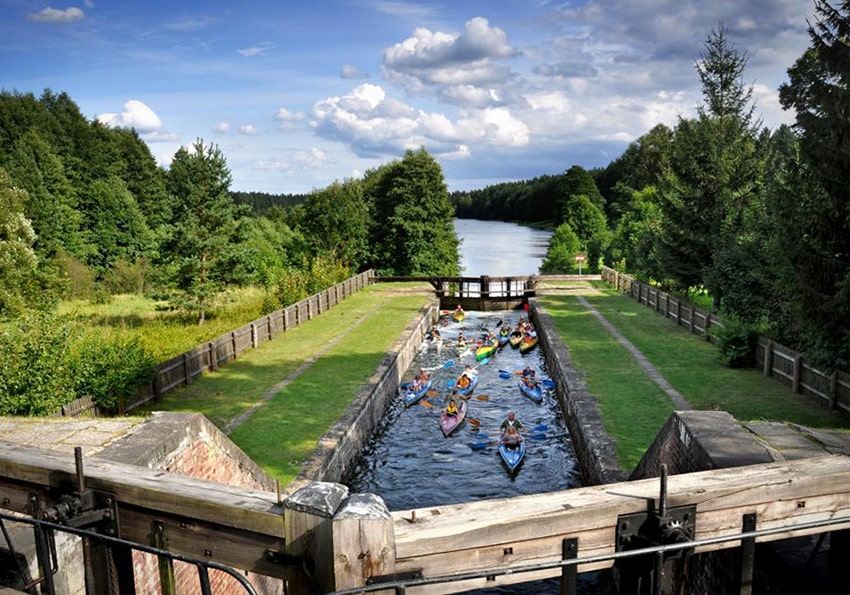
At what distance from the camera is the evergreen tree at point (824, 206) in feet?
39.6

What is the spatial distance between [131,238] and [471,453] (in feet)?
158

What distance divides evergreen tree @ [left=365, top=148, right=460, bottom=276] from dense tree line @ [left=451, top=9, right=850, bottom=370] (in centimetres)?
1348

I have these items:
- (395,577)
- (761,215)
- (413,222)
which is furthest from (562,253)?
(395,577)

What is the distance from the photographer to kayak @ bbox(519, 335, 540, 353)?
2892 centimetres

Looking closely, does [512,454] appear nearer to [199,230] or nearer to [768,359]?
[768,359]

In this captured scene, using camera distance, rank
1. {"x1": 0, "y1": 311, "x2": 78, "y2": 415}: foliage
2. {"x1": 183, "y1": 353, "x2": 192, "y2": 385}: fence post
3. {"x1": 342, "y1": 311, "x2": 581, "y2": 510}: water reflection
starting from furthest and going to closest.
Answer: {"x1": 183, "y1": 353, "x2": 192, "y2": 385}: fence post < {"x1": 342, "y1": 311, "x2": 581, "y2": 510}: water reflection < {"x1": 0, "y1": 311, "x2": 78, "y2": 415}: foliage

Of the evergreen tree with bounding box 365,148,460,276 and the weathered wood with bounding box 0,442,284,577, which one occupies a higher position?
the evergreen tree with bounding box 365,148,460,276

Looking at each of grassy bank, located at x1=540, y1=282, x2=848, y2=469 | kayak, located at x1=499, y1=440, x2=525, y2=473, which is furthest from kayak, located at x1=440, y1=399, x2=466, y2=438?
grassy bank, located at x1=540, y1=282, x2=848, y2=469

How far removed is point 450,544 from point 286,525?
0.91 meters

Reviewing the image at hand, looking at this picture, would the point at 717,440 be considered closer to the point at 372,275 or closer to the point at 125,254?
the point at 372,275

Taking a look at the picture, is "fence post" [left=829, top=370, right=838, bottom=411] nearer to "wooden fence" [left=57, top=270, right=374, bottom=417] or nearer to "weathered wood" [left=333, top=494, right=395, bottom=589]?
"weathered wood" [left=333, top=494, right=395, bottom=589]

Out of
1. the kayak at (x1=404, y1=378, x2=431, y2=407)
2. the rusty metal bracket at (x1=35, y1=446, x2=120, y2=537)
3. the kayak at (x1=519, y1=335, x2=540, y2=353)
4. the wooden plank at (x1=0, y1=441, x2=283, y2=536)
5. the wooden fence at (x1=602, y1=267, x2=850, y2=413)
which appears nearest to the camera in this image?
the wooden plank at (x1=0, y1=441, x2=283, y2=536)

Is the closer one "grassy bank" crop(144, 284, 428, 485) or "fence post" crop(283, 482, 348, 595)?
"fence post" crop(283, 482, 348, 595)

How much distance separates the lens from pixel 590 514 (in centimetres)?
358
